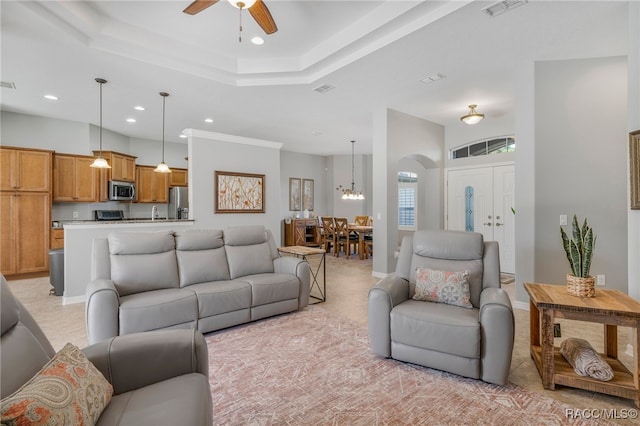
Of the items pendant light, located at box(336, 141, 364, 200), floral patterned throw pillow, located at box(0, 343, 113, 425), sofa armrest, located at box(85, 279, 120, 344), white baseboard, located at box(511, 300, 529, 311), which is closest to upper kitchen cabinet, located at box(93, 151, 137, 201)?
sofa armrest, located at box(85, 279, 120, 344)

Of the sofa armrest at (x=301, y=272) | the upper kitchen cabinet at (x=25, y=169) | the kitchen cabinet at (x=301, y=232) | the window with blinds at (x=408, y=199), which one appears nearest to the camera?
the sofa armrest at (x=301, y=272)

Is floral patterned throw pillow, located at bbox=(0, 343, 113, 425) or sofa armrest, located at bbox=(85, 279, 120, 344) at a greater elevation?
floral patterned throw pillow, located at bbox=(0, 343, 113, 425)

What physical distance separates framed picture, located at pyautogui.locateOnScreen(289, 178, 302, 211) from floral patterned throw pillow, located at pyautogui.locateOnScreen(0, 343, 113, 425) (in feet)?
27.2

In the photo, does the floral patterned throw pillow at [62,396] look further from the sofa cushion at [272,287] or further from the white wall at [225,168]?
the white wall at [225,168]

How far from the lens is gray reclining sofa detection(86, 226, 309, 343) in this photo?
2545mm

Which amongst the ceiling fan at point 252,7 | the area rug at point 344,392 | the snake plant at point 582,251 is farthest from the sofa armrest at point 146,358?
the snake plant at point 582,251

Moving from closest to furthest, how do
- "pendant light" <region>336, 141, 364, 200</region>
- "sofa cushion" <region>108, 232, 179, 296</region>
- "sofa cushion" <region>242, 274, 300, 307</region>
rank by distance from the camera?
1. "sofa cushion" <region>108, 232, 179, 296</region>
2. "sofa cushion" <region>242, 274, 300, 307</region>
3. "pendant light" <region>336, 141, 364, 200</region>

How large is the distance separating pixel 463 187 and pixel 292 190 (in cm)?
500

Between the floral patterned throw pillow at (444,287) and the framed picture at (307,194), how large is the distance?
735 centimetres

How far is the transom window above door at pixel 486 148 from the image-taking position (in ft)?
19.2

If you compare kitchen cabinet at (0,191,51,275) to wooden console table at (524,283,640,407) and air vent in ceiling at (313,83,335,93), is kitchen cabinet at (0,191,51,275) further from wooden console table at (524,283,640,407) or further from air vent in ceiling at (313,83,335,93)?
wooden console table at (524,283,640,407)

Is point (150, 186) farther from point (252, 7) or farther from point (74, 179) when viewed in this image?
point (252, 7)

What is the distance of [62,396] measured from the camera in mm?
1020

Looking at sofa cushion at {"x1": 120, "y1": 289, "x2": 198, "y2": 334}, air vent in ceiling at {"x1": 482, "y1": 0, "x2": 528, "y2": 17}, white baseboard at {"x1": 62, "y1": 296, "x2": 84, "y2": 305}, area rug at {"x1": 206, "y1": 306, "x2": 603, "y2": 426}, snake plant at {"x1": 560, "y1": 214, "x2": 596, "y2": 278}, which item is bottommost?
area rug at {"x1": 206, "y1": 306, "x2": 603, "y2": 426}
